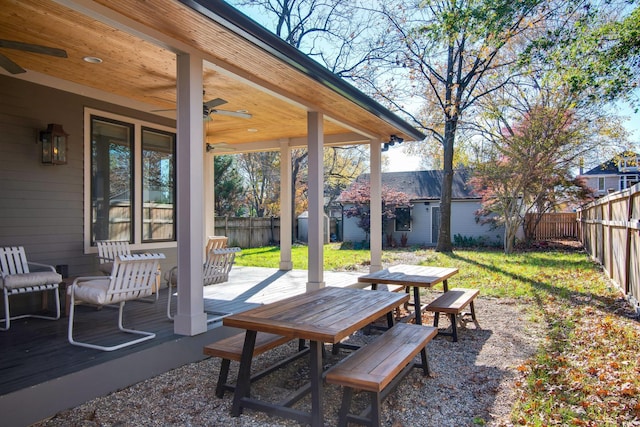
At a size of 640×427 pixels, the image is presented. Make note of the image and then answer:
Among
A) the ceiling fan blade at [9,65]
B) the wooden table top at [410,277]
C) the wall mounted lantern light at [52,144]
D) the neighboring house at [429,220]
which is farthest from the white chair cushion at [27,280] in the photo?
the neighboring house at [429,220]

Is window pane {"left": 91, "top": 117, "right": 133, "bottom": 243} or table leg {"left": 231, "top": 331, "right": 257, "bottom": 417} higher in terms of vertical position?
window pane {"left": 91, "top": 117, "right": 133, "bottom": 243}

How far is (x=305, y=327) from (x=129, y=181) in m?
4.45

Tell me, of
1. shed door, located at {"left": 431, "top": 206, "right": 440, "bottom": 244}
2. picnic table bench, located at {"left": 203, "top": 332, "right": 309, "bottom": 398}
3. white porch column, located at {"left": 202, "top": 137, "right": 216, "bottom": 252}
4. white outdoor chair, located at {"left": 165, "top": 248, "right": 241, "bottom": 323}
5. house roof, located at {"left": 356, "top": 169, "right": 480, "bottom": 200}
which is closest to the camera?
picnic table bench, located at {"left": 203, "top": 332, "right": 309, "bottom": 398}

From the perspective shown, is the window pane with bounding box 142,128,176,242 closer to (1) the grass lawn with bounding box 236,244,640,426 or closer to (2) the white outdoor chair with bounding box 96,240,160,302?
(2) the white outdoor chair with bounding box 96,240,160,302

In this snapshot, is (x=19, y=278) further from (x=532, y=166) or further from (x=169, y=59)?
(x=532, y=166)

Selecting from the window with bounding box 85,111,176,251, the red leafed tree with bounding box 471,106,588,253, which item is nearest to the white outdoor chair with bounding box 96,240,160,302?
the window with bounding box 85,111,176,251

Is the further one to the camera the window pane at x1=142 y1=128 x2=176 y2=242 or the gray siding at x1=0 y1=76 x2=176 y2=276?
the window pane at x1=142 y1=128 x2=176 y2=242

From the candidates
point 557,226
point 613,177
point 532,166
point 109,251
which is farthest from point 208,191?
point 613,177

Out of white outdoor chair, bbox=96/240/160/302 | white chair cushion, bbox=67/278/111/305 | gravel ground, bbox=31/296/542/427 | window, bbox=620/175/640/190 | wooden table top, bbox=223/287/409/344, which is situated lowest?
gravel ground, bbox=31/296/542/427

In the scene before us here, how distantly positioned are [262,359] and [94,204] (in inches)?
126

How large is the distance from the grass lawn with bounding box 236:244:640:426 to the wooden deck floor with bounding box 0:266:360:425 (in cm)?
262

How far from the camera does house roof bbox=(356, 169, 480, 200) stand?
62.1 ft

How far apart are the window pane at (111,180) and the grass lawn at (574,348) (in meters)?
5.15

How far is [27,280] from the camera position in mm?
4156
